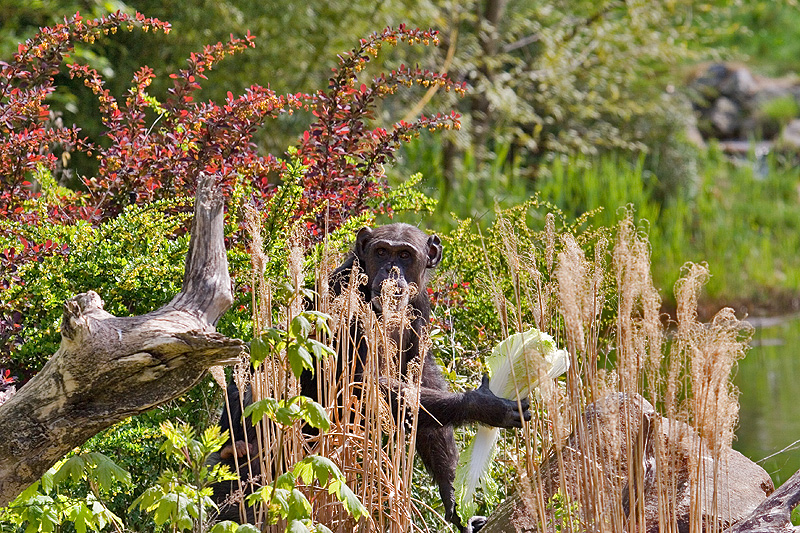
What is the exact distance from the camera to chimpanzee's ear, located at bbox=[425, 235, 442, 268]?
4.78m

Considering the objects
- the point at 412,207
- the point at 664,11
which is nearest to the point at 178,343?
the point at 412,207

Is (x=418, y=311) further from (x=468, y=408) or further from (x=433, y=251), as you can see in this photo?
(x=468, y=408)

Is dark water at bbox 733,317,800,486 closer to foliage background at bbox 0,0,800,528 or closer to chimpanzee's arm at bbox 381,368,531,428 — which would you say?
foliage background at bbox 0,0,800,528

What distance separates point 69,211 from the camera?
5.18 metres

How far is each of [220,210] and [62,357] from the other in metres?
0.69

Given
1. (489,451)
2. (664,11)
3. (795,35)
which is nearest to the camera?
(489,451)

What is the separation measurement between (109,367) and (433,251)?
7.19 feet

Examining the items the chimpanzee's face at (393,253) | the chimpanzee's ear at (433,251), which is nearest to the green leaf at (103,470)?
the chimpanzee's face at (393,253)

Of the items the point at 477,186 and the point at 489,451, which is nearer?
the point at 489,451

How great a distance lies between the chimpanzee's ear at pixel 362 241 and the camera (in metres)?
4.61

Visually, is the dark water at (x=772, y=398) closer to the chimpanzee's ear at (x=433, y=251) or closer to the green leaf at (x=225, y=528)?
the chimpanzee's ear at (x=433, y=251)

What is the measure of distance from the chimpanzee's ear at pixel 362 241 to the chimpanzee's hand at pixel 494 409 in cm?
99

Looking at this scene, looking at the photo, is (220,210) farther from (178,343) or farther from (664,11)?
(664,11)

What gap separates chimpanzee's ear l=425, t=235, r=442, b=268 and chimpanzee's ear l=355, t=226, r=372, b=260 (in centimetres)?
33
